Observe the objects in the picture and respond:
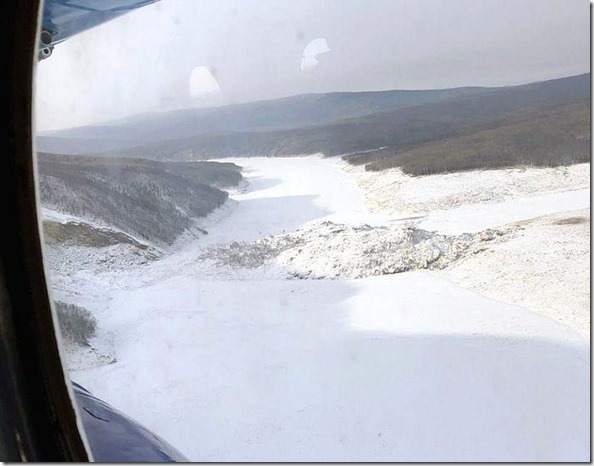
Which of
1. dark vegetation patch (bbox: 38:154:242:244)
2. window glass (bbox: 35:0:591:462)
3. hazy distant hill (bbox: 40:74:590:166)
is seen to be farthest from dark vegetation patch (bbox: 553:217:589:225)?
dark vegetation patch (bbox: 38:154:242:244)

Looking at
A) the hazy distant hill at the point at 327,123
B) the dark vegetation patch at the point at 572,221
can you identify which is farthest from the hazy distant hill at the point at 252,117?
the dark vegetation patch at the point at 572,221

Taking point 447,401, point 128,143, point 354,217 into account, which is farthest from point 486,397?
point 128,143

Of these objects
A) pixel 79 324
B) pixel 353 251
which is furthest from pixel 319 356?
pixel 79 324

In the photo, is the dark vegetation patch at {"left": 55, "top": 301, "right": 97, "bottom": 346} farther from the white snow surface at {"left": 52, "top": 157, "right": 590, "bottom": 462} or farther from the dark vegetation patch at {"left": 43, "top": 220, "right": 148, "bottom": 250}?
the dark vegetation patch at {"left": 43, "top": 220, "right": 148, "bottom": 250}

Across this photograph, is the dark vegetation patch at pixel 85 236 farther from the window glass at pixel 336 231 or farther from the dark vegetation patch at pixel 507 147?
the dark vegetation patch at pixel 507 147

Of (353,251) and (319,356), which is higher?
(353,251)

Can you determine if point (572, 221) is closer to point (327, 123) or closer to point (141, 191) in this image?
point (327, 123)

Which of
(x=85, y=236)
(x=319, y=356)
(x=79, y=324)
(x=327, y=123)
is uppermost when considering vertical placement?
(x=327, y=123)
